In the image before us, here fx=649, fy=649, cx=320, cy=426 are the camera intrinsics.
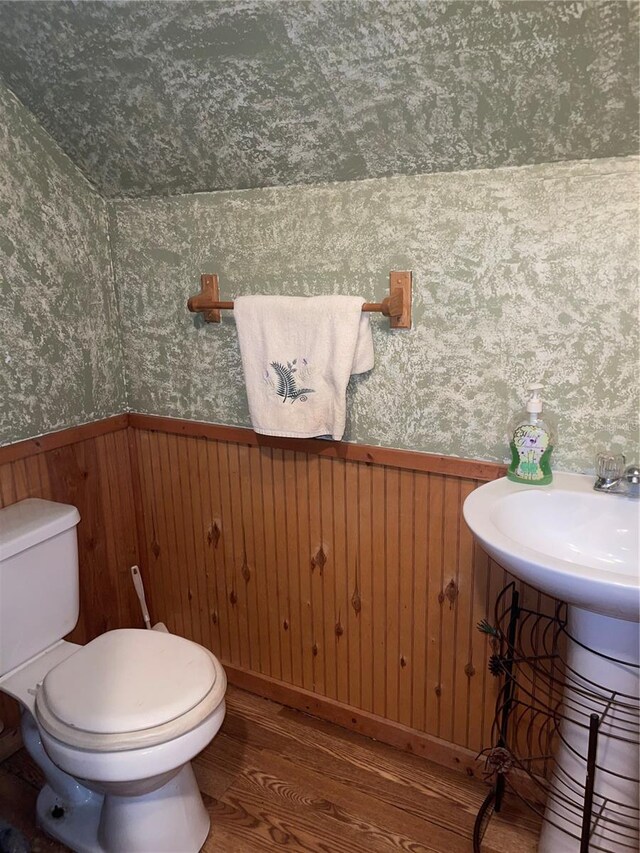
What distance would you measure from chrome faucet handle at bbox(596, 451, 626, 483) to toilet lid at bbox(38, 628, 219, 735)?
1004mm

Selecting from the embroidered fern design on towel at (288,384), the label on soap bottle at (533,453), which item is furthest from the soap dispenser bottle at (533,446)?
the embroidered fern design on towel at (288,384)

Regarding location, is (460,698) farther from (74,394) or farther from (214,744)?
(74,394)

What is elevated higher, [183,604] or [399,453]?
[399,453]

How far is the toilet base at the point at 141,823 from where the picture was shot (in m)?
1.54

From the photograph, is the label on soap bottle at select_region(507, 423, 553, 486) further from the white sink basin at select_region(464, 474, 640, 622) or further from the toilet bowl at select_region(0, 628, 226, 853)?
the toilet bowl at select_region(0, 628, 226, 853)

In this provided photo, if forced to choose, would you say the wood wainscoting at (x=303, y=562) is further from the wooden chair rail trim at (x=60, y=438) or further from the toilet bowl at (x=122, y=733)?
the toilet bowl at (x=122, y=733)

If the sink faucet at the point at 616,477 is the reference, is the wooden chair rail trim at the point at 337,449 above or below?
below

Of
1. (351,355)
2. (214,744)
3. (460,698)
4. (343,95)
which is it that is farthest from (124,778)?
(343,95)

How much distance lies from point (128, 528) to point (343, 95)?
1549 millimetres

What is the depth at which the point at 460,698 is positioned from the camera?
1782 mm

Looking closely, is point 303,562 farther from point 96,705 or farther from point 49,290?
point 49,290

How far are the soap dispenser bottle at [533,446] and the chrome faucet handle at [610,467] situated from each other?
108 millimetres

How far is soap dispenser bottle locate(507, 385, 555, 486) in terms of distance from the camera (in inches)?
57.7

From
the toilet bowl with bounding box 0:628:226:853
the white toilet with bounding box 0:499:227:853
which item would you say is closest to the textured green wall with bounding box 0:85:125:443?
the white toilet with bounding box 0:499:227:853
